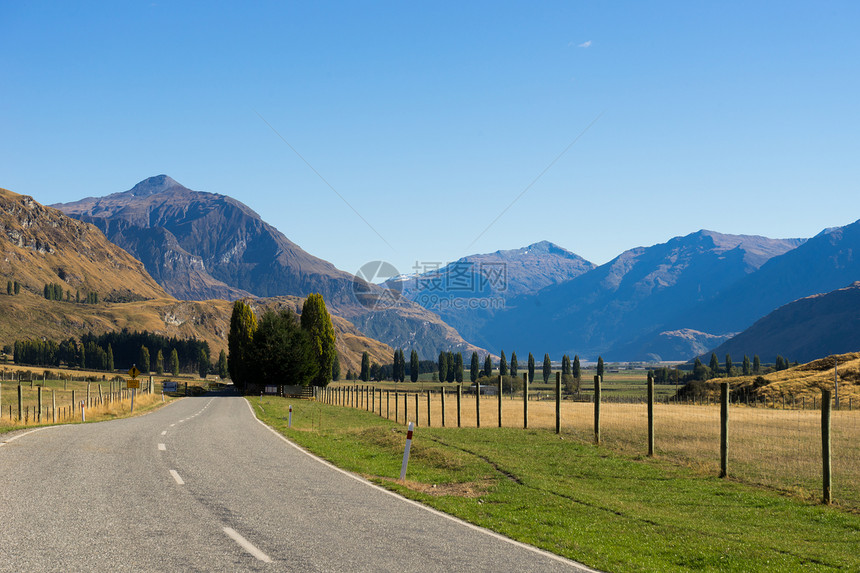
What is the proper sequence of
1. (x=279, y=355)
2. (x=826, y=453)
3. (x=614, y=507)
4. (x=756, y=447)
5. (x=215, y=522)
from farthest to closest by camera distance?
(x=279, y=355) < (x=756, y=447) < (x=826, y=453) < (x=614, y=507) < (x=215, y=522)

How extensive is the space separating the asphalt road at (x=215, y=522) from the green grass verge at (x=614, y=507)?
1.23 metres

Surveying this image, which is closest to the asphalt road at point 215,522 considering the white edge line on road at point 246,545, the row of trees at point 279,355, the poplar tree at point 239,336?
the white edge line on road at point 246,545

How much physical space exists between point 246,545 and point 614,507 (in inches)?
320

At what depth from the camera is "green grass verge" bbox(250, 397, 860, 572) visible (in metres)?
10.7

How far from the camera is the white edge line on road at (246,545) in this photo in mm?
8895

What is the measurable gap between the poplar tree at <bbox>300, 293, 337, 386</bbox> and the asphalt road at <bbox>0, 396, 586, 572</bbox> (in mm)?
89027

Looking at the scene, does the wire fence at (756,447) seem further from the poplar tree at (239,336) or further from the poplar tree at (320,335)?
the poplar tree at (239,336)

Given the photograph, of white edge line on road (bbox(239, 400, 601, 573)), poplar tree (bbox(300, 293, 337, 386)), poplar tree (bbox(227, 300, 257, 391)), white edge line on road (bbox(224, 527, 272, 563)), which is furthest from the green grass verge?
poplar tree (bbox(227, 300, 257, 391))

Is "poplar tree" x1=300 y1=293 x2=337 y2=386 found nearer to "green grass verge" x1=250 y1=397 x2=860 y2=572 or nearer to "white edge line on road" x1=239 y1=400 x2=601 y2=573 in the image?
"green grass verge" x1=250 y1=397 x2=860 y2=572

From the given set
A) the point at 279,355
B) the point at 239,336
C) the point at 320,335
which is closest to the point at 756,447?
the point at 279,355

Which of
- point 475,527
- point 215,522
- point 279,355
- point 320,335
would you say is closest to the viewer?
point 215,522

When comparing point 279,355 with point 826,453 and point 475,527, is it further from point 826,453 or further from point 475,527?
point 475,527

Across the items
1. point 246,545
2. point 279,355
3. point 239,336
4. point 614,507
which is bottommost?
point 279,355

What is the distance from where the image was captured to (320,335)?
109125 millimetres
